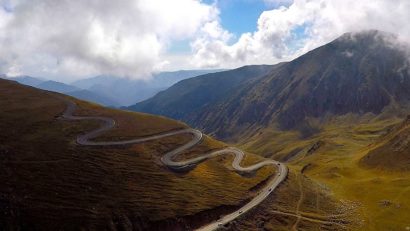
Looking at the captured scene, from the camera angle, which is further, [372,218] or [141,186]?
[372,218]

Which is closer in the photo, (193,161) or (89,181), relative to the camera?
(89,181)

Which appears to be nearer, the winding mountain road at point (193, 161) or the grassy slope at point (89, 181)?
the grassy slope at point (89, 181)

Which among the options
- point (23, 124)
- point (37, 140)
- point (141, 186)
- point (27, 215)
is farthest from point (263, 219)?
point (23, 124)

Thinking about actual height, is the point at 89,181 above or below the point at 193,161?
below

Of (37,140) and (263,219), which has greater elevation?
(37,140)

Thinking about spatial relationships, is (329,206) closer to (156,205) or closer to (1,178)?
(156,205)

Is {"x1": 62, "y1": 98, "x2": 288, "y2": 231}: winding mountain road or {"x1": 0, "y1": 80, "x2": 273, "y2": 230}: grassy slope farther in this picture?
{"x1": 62, "y1": 98, "x2": 288, "y2": 231}: winding mountain road

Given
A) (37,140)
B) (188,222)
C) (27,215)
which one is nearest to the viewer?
(27,215)

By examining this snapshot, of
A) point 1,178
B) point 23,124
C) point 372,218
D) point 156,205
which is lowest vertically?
point 372,218
